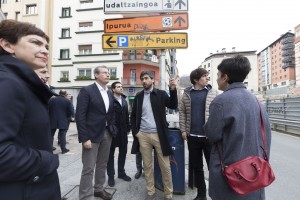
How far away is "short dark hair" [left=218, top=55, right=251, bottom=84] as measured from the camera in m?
2.16

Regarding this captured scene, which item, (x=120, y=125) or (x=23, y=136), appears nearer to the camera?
(x=23, y=136)

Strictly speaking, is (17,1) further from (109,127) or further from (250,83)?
(250,83)

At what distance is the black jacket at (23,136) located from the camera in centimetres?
114

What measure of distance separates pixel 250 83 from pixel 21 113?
96517 millimetres

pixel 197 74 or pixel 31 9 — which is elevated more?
pixel 31 9

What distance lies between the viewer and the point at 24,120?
1.27 metres

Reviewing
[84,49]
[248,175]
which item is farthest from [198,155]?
[84,49]

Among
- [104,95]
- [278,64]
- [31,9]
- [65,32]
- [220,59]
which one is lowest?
[104,95]

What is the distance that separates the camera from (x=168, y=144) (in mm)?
3510

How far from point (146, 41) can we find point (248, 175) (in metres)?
3.57

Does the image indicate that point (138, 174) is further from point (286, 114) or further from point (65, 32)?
point (65, 32)

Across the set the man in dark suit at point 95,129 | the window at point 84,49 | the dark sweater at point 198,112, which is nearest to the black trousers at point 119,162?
the man in dark suit at point 95,129

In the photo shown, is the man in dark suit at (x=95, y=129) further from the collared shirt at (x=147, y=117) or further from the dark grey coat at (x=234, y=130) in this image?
the dark grey coat at (x=234, y=130)

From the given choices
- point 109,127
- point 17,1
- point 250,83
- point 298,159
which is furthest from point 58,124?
point 250,83
